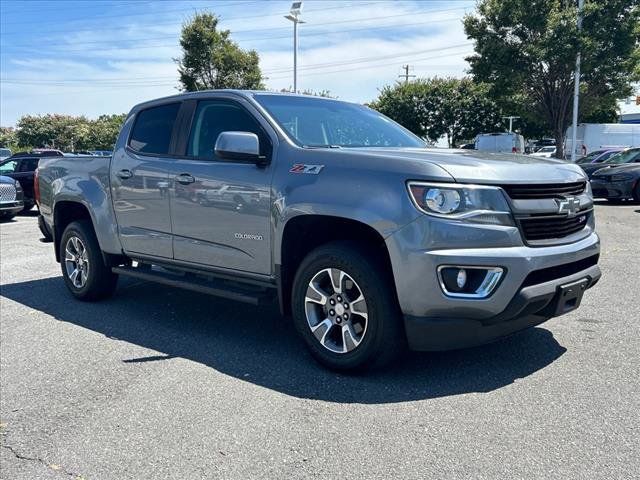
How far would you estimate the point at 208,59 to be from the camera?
27984mm

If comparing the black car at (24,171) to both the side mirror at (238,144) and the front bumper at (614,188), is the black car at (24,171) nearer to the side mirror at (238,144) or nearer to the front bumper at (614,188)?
the side mirror at (238,144)

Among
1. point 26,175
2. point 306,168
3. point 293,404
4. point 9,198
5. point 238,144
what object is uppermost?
point 238,144

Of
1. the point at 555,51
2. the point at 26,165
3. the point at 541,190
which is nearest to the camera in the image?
the point at 541,190

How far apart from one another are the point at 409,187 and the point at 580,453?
1.68 meters

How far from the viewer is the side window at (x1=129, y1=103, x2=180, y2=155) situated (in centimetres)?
528

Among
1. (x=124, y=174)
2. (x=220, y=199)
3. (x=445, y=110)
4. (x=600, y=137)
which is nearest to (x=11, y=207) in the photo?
(x=124, y=174)

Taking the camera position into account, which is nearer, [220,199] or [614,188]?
[220,199]

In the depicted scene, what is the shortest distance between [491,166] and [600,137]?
1233 inches

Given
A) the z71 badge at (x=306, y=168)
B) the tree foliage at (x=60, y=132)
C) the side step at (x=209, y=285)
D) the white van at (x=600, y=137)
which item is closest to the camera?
the z71 badge at (x=306, y=168)

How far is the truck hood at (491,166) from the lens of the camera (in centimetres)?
350

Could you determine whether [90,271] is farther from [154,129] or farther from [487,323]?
[487,323]

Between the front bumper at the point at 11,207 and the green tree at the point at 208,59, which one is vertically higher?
the green tree at the point at 208,59

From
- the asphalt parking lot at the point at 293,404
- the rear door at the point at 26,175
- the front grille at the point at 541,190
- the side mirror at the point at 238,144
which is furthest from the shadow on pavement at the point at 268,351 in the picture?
the rear door at the point at 26,175

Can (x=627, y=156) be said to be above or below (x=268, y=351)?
above
